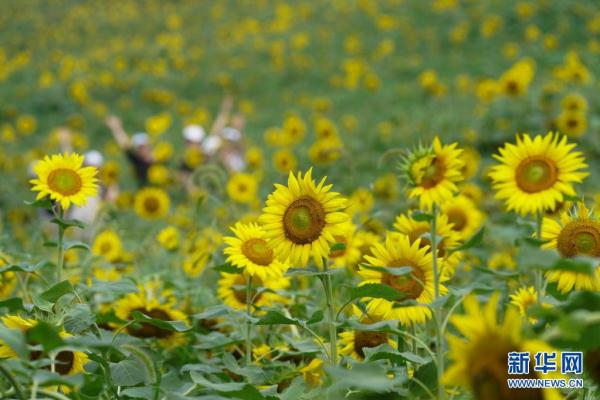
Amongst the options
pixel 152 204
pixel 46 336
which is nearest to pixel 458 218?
pixel 46 336

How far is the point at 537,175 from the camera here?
5.30 ft

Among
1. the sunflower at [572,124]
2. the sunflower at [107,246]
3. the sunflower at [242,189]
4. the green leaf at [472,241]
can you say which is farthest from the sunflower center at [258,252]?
the sunflower at [572,124]

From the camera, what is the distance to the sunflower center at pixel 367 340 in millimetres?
1799

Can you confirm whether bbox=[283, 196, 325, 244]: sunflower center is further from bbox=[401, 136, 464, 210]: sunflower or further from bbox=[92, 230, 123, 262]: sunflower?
bbox=[92, 230, 123, 262]: sunflower

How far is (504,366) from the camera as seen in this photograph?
36.7 inches

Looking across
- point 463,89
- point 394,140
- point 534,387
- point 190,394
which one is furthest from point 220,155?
point 534,387

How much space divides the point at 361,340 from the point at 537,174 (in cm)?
57

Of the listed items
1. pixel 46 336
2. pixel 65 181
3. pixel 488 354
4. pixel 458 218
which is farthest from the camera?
pixel 458 218

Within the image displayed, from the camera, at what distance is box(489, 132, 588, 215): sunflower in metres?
1.59

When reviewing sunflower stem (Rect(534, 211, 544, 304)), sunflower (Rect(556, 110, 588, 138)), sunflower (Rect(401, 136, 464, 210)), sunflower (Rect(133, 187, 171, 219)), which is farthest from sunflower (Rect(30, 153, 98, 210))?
sunflower (Rect(556, 110, 588, 138))

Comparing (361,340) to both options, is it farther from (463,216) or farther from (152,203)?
(152,203)

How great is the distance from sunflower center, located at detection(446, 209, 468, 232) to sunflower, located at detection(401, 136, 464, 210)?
1282 millimetres

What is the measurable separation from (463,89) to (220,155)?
4688 millimetres

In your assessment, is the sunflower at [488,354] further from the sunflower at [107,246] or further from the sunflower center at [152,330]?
the sunflower at [107,246]
